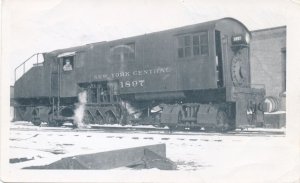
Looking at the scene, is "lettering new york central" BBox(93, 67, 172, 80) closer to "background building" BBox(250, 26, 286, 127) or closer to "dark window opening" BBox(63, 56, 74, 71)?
"dark window opening" BBox(63, 56, 74, 71)

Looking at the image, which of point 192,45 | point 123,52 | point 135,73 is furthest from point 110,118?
point 192,45

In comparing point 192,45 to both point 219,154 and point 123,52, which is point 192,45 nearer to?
point 123,52

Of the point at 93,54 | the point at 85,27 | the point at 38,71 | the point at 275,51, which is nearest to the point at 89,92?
the point at 93,54

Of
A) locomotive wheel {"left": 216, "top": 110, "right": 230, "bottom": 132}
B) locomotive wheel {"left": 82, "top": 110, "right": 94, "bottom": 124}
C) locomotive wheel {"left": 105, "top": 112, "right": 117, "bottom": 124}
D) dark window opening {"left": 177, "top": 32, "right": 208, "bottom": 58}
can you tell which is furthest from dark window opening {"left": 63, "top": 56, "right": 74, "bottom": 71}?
locomotive wheel {"left": 216, "top": 110, "right": 230, "bottom": 132}

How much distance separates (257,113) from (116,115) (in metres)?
4.24

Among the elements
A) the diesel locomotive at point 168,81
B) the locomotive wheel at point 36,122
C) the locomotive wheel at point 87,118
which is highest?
the diesel locomotive at point 168,81

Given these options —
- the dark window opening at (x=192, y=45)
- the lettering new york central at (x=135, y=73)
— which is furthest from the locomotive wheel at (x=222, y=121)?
the lettering new york central at (x=135, y=73)

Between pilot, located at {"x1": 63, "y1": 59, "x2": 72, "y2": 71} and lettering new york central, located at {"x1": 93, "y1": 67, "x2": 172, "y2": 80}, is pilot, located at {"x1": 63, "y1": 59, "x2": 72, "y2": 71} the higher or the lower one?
the higher one

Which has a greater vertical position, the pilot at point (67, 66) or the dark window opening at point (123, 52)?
the dark window opening at point (123, 52)

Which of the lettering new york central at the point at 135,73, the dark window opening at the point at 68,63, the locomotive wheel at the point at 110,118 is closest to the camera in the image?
the lettering new york central at the point at 135,73

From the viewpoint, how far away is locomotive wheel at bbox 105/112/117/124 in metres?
11.9

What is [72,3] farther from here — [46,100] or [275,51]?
[275,51]

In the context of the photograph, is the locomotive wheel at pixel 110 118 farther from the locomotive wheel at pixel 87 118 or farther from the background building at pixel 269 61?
the background building at pixel 269 61

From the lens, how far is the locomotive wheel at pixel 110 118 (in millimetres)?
11930
